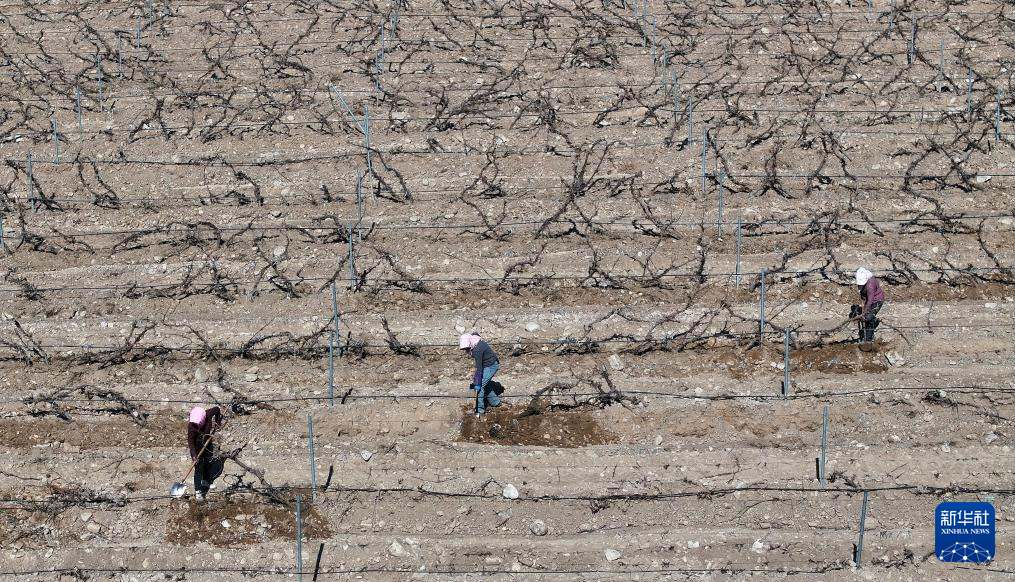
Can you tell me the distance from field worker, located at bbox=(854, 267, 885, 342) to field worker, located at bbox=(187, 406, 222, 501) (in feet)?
24.8

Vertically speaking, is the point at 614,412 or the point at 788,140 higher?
the point at 788,140

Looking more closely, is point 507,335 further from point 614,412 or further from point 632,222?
point 632,222

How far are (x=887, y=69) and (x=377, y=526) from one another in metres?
12.3

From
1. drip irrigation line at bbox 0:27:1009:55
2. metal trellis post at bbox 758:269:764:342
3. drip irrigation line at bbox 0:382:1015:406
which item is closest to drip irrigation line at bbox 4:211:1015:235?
metal trellis post at bbox 758:269:764:342

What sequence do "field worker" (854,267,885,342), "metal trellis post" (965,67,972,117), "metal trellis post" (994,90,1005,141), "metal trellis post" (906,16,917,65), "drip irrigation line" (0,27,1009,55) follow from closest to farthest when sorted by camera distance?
"field worker" (854,267,885,342) < "metal trellis post" (994,90,1005,141) < "metal trellis post" (965,67,972,117) < "metal trellis post" (906,16,917,65) < "drip irrigation line" (0,27,1009,55)

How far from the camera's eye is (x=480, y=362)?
1166 cm

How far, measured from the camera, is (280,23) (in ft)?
66.6

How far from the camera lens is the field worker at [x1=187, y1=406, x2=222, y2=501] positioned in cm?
1094

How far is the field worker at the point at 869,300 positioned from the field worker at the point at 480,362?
4.47 meters

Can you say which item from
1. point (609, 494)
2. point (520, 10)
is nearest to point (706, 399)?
point (609, 494)

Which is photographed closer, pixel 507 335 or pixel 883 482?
pixel 883 482

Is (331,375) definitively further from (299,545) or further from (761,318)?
(761,318)

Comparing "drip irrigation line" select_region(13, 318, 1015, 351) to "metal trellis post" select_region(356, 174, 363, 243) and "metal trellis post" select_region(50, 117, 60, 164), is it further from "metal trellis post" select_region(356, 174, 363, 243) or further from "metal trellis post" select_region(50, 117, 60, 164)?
"metal trellis post" select_region(50, 117, 60, 164)

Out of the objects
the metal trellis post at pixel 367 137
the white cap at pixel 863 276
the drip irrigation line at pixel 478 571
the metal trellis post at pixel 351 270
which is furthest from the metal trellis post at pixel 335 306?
the white cap at pixel 863 276
